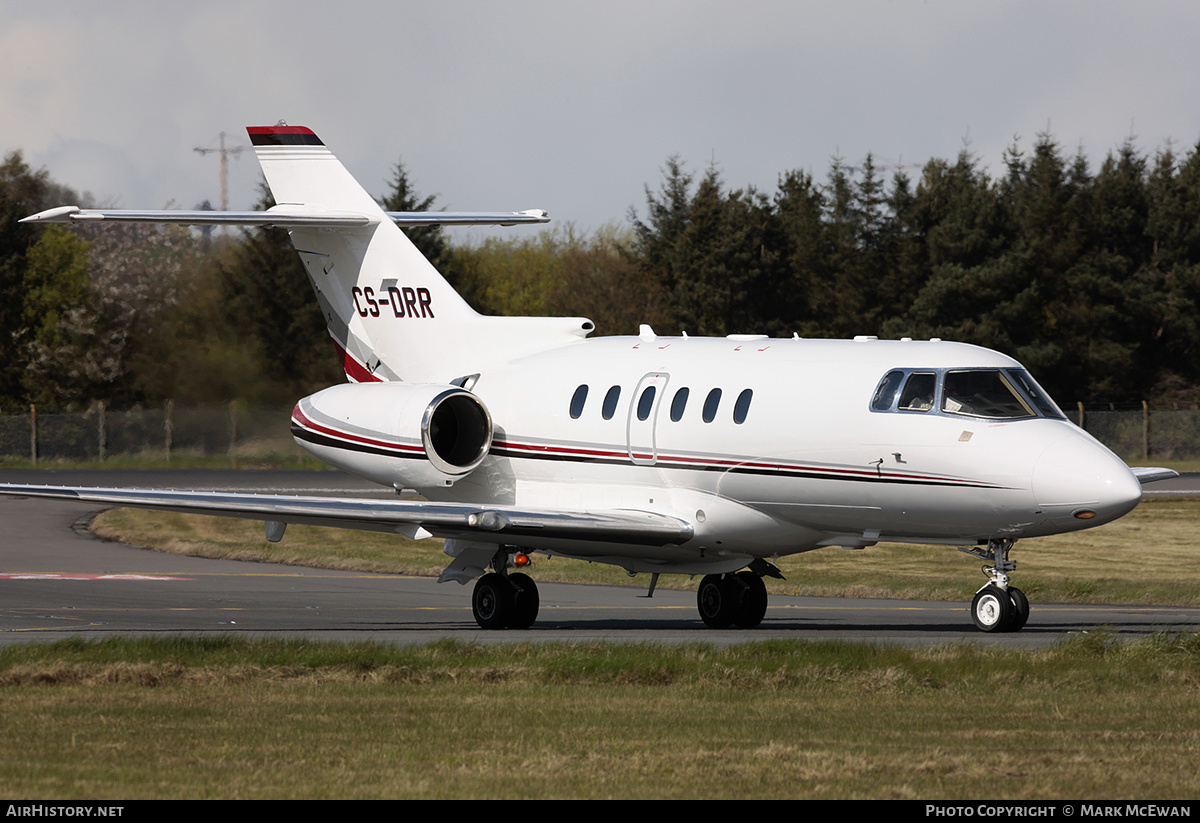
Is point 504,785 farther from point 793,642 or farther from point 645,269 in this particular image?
point 645,269

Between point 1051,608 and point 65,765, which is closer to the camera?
point 65,765

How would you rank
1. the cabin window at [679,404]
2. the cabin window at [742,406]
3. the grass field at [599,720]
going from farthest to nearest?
the cabin window at [679,404], the cabin window at [742,406], the grass field at [599,720]

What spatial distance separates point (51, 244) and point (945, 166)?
113 feet

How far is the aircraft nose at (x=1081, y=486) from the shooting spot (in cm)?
1557

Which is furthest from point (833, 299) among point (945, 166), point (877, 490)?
point (877, 490)

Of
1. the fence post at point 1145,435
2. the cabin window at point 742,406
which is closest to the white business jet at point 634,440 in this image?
the cabin window at point 742,406

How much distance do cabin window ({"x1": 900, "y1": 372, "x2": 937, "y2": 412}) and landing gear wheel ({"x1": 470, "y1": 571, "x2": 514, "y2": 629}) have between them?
5.25 m

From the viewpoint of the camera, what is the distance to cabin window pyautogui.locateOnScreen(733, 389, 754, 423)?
708 inches

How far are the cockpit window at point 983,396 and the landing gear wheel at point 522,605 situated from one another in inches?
215

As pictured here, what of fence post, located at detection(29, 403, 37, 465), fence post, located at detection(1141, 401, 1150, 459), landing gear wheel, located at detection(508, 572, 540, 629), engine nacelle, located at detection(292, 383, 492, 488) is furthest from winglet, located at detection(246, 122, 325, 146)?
fence post, located at detection(1141, 401, 1150, 459)

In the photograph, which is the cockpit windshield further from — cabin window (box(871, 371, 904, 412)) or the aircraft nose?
the aircraft nose

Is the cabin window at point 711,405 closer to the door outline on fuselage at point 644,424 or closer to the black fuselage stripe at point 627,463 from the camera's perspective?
the black fuselage stripe at point 627,463

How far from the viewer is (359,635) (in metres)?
17.2

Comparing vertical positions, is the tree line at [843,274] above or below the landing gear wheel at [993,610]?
above
